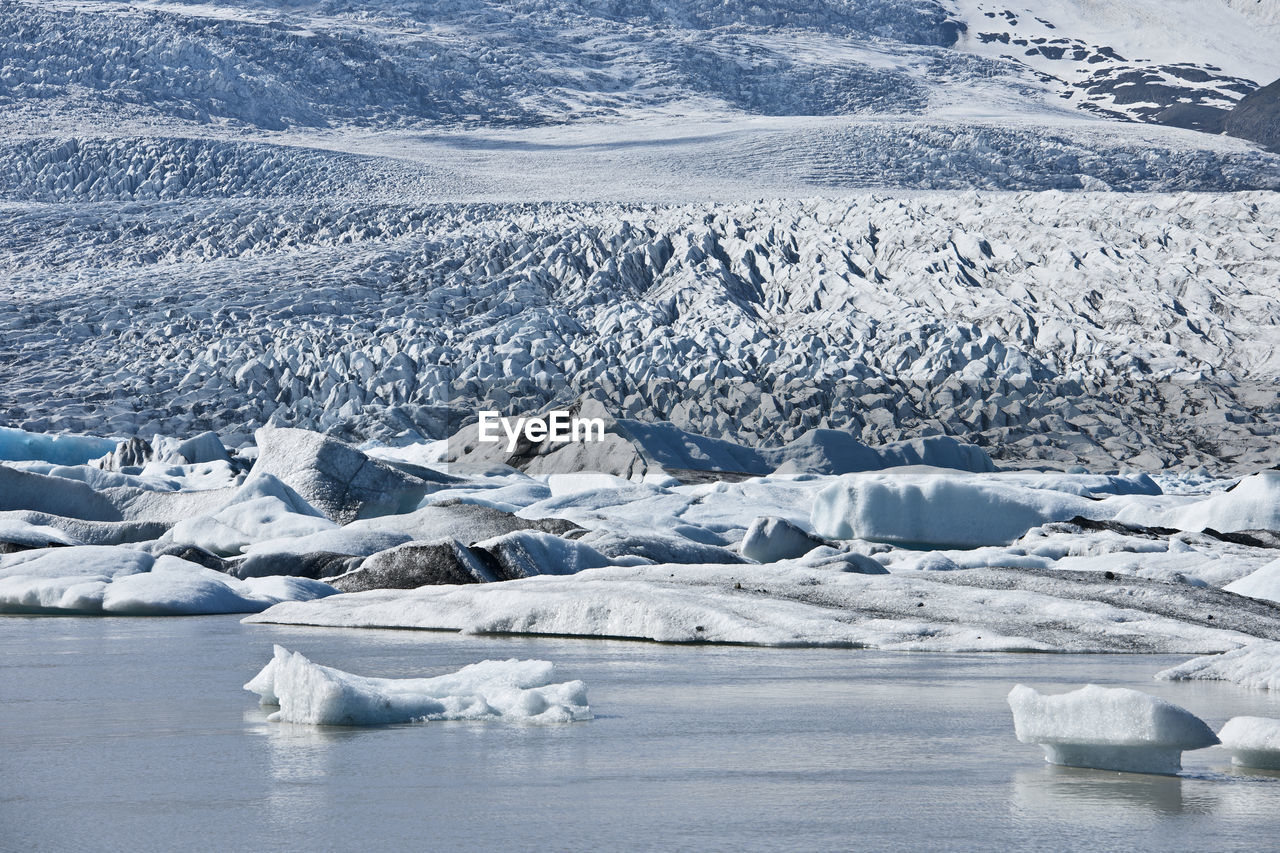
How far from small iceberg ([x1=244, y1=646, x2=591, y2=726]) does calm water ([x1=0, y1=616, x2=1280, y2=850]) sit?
Answer: 57 mm

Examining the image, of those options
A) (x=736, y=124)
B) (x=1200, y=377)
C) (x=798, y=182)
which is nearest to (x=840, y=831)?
(x=1200, y=377)

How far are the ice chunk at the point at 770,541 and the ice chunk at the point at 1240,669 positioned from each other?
182 inches

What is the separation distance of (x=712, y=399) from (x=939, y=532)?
6421 mm

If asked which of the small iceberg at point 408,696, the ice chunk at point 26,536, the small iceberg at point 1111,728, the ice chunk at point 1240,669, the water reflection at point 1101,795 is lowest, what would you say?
the ice chunk at point 26,536

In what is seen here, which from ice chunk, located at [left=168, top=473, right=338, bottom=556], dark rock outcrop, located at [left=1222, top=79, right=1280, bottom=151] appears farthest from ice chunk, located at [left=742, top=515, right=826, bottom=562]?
dark rock outcrop, located at [left=1222, top=79, right=1280, bottom=151]

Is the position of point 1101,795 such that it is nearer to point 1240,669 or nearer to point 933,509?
point 1240,669

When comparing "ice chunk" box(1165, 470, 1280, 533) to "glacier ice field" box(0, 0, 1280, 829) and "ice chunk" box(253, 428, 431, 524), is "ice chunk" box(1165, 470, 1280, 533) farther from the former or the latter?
"ice chunk" box(253, 428, 431, 524)

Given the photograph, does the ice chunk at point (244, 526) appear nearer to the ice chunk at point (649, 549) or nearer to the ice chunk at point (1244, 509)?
the ice chunk at point (649, 549)

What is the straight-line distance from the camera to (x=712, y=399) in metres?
18.5

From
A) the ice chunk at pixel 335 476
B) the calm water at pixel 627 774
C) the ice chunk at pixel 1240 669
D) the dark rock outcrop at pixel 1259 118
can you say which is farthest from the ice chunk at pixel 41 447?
the dark rock outcrop at pixel 1259 118

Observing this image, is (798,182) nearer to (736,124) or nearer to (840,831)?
(736,124)

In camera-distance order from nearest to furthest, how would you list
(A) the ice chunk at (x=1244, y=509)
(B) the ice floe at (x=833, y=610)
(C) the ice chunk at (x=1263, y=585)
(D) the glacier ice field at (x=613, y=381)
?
(B) the ice floe at (x=833, y=610) → (D) the glacier ice field at (x=613, y=381) → (C) the ice chunk at (x=1263, y=585) → (A) the ice chunk at (x=1244, y=509)

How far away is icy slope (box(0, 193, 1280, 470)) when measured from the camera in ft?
61.2

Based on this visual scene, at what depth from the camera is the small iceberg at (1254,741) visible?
94.0 inches
